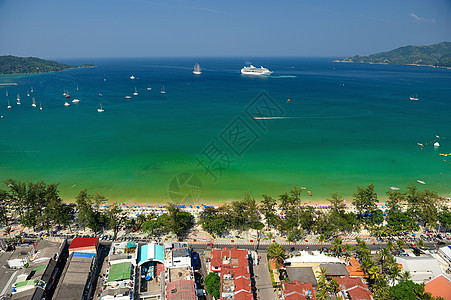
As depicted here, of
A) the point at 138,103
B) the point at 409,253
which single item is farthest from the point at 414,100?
the point at 138,103

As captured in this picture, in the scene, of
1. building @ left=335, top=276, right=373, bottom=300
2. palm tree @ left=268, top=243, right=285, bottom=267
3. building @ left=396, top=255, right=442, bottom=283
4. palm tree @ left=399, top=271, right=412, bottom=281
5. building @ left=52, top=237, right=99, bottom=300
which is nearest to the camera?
building @ left=335, top=276, right=373, bottom=300

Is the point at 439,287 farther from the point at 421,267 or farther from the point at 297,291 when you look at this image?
the point at 297,291

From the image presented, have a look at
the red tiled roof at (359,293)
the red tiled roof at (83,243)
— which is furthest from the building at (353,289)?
the red tiled roof at (83,243)

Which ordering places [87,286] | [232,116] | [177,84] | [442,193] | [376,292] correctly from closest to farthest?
[376,292], [87,286], [442,193], [232,116], [177,84]

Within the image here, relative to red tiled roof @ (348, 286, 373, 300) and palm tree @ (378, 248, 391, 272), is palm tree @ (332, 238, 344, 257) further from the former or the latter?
red tiled roof @ (348, 286, 373, 300)

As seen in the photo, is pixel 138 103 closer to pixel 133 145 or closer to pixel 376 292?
pixel 133 145

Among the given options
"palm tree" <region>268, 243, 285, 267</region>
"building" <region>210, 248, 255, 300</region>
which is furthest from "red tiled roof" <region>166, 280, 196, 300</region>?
"palm tree" <region>268, 243, 285, 267</region>

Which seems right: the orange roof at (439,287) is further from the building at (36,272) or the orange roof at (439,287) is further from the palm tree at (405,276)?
the building at (36,272)

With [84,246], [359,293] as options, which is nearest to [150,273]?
[84,246]
